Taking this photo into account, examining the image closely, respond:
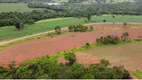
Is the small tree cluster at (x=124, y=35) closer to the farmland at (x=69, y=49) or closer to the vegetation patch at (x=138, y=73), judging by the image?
the farmland at (x=69, y=49)

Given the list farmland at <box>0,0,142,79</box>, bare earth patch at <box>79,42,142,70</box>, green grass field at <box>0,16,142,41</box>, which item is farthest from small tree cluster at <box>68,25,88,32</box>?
bare earth patch at <box>79,42,142,70</box>

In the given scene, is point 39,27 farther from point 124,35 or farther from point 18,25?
point 124,35

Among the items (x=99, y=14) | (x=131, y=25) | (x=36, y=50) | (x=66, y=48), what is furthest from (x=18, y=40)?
(x=99, y=14)

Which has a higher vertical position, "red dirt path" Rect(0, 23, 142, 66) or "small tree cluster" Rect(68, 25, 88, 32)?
"small tree cluster" Rect(68, 25, 88, 32)

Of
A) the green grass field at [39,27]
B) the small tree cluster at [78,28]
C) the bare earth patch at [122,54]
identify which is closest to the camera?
the bare earth patch at [122,54]

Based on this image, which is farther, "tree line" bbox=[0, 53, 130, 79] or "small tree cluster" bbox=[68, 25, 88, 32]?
"small tree cluster" bbox=[68, 25, 88, 32]

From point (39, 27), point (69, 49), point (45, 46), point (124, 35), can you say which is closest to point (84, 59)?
point (69, 49)

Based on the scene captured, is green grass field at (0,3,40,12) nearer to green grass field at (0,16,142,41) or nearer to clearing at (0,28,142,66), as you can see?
green grass field at (0,16,142,41)

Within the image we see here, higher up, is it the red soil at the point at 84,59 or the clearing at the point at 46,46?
the clearing at the point at 46,46

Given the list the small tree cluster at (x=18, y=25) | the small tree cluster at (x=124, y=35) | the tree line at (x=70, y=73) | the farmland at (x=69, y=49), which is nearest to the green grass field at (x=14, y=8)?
the farmland at (x=69, y=49)
